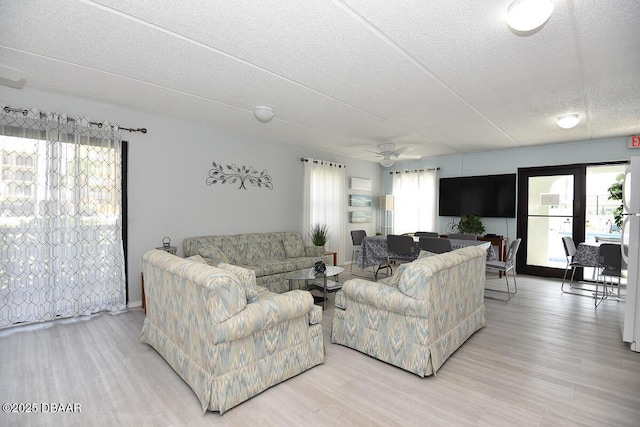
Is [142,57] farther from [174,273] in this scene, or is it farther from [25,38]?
[174,273]

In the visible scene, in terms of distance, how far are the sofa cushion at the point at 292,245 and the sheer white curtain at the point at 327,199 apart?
1.53 ft

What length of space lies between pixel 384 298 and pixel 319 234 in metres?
3.37

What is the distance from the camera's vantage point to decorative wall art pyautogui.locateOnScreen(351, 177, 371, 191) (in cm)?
732

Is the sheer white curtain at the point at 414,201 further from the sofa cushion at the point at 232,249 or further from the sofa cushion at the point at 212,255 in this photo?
the sofa cushion at the point at 212,255

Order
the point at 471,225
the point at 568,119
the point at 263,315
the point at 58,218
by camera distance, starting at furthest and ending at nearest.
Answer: the point at 471,225 → the point at 568,119 → the point at 58,218 → the point at 263,315

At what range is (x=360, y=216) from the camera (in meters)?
7.58

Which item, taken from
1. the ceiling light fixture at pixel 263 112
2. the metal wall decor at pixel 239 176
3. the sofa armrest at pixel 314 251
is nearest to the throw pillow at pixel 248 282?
the ceiling light fixture at pixel 263 112

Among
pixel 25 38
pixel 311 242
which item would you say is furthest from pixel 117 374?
pixel 311 242

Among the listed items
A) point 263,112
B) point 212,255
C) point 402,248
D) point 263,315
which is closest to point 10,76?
point 263,112

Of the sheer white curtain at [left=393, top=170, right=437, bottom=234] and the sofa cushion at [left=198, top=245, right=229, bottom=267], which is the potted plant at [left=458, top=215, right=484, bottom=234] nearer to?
the sheer white curtain at [left=393, top=170, right=437, bottom=234]

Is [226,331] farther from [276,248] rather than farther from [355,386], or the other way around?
[276,248]

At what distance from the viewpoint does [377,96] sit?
3383 millimetres

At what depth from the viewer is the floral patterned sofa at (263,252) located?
4.32 m

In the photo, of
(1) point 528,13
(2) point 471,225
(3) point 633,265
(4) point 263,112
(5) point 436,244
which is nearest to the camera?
(1) point 528,13
